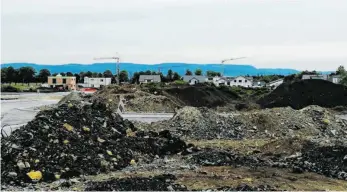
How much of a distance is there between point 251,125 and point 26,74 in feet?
247

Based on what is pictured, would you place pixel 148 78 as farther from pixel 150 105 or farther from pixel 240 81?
pixel 150 105

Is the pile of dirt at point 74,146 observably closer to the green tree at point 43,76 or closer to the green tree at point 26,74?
the green tree at point 26,74

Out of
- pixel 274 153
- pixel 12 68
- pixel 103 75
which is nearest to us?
pixel 274 153

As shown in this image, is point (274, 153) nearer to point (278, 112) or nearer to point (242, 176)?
point (242, 176)

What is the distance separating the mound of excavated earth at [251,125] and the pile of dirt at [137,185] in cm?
742

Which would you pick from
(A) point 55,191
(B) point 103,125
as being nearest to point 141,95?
(B) point 103,125

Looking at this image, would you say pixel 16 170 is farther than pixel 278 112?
No

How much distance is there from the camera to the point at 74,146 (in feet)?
36.0

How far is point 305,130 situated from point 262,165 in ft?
22.5

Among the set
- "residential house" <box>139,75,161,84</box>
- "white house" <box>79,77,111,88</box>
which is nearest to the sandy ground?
"residential house" <box>139,75,161,84</box>

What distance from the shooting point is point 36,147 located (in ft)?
33.9

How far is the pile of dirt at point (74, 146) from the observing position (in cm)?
970

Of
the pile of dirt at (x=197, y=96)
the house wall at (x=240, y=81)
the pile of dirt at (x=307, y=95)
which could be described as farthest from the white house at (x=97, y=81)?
the pile of dirt at (x=307, y=95)

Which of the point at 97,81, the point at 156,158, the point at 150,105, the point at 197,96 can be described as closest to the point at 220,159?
the point at 156,158
